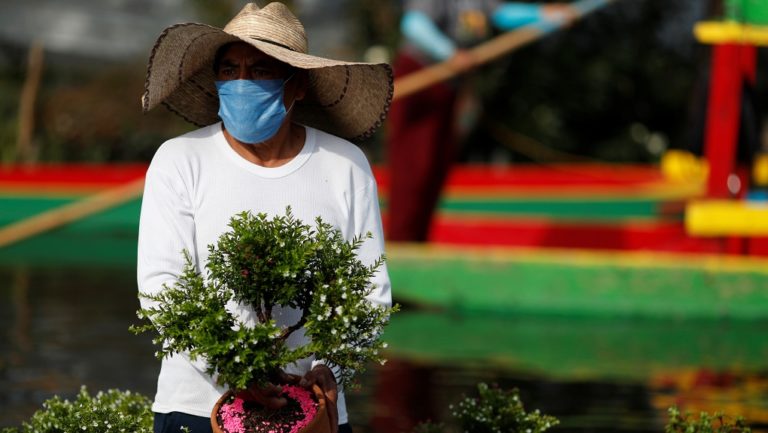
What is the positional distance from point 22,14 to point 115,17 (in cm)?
118

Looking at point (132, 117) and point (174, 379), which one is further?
point (132, 117)

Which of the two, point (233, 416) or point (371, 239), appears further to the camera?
point (371, 239)

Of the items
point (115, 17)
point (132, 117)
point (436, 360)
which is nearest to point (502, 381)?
point (436, 360)

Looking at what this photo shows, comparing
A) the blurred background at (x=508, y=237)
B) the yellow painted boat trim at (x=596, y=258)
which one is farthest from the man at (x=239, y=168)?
the yellow painted boat trim at (x=596, y=258)

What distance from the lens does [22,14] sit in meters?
20.8

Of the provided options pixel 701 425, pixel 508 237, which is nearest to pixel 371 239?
pixel 701 425

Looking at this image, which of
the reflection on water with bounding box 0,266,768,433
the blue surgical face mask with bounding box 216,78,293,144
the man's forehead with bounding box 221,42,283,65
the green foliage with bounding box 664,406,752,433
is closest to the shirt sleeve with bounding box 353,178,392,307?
the blue surgical face mask with bounding box 216,78,293,144

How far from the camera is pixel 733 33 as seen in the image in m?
9.87

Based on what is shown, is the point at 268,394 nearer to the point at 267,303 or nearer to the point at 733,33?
the point at 267,303

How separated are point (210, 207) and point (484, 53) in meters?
6.82

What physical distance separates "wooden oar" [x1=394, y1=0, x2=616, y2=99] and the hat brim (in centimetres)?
550

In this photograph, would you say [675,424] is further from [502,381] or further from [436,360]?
[436,360]

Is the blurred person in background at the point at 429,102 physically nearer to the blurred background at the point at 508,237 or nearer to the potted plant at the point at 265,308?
the blurred background at the point at 508,237

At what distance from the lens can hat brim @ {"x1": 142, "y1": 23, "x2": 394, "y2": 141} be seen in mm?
3945
